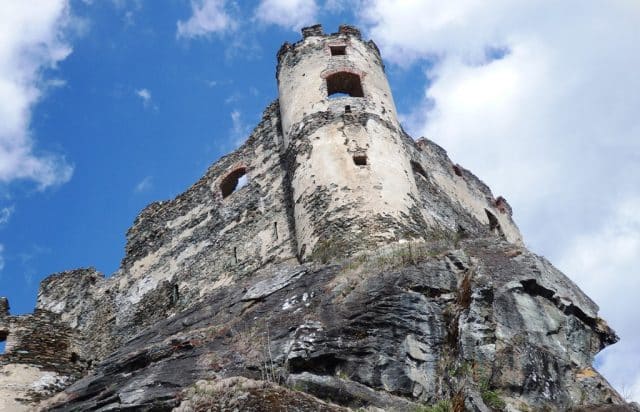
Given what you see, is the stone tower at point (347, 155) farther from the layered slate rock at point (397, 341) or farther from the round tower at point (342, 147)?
the layered slate rock at point (397, 341)

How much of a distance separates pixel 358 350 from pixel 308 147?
718 centimetres

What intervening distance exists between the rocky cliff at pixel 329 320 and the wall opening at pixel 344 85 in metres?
1.06

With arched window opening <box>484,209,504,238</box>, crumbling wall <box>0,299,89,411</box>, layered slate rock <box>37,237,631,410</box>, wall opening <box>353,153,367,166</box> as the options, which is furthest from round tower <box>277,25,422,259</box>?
arched window opening <box>484,209,504,238</box>

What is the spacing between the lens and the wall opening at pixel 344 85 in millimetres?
18688

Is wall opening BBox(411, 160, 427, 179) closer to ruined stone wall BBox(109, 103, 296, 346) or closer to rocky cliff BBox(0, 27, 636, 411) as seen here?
rocky cliff BBox(0, 27, 636, 411)

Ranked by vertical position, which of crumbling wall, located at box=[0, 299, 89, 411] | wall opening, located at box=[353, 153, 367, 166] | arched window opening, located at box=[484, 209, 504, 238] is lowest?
crumbling wall, located at box=[0, 299, 89, 411]

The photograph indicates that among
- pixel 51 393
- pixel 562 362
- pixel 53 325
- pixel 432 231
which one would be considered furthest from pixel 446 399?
pixel 53 325

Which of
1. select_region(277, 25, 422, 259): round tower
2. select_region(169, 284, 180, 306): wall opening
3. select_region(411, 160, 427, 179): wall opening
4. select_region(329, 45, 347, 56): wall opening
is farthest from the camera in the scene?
select_region(411, 160, 427, 179): wall opening

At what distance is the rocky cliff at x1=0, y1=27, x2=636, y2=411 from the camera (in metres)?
10.1

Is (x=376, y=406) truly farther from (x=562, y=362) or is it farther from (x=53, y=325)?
(x=53, y=325)

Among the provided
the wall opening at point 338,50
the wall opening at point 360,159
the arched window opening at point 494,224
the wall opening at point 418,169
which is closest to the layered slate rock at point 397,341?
the wall opening at point 360,159

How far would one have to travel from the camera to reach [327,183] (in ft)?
52.5

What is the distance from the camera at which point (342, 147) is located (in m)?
16.6

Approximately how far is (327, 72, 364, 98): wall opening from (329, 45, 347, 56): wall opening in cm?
79
